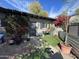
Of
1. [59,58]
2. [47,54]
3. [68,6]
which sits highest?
[68,6]

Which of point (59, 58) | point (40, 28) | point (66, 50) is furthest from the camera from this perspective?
point (40, 28)

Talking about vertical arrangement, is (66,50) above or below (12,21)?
below

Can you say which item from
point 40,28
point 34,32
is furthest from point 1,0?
point 40,28

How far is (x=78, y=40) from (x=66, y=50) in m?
1.05

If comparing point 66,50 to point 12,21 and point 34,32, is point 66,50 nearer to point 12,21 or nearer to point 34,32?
point 12,21

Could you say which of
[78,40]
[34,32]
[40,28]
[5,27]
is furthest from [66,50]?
[40,28]

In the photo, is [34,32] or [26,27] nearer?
[26,27]

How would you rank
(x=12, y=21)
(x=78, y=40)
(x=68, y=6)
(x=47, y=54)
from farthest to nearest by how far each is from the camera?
(x=12, y=21) < (x=68, y=6) < (x=78, y=40) < (x=47, y=54)

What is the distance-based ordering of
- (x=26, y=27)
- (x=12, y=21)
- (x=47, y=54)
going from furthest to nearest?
(x=26, y=27) < (x=12, y=21) < (x=47, y=54)

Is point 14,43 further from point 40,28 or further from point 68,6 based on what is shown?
point 40,28

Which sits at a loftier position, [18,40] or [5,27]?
[5,27]

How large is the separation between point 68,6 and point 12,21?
167 inches

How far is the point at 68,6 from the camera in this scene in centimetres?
946

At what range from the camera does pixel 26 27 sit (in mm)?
12445
